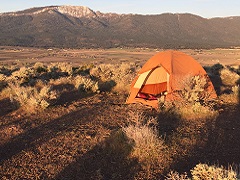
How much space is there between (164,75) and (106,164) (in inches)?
305

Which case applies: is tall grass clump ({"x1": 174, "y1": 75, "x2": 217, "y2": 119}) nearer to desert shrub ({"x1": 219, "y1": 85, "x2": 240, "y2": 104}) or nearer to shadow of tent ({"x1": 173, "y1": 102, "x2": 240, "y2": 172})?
shadow of tent ({"x1": 173, "y1": 102, "x2": 240, "y2": 172})

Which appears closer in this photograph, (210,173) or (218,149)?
(210,173)

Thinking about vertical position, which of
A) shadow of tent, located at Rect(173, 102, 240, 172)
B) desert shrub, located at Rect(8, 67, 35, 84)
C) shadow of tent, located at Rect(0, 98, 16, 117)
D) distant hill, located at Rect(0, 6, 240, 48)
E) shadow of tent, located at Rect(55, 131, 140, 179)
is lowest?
shadow of tent, located at Rect(55, 131, 140, 179)

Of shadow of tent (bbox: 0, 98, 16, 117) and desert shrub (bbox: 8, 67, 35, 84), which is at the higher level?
desert shrub (bbox: 8, 67, 35, 84)

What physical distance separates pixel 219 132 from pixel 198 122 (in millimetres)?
887

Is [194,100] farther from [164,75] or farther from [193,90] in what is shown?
[164,75]

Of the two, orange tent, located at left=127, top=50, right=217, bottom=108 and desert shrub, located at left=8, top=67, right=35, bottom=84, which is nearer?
orange tent, located at left=127, top=50, right=217, bottom=108

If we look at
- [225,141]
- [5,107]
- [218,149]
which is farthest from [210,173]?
[5,107]

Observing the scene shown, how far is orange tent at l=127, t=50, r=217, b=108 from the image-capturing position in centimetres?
1057

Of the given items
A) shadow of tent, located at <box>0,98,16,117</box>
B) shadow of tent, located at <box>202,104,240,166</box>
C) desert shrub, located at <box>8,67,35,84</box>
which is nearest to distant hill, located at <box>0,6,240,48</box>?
desert shrub, located at <box>8,67,35,84</box>

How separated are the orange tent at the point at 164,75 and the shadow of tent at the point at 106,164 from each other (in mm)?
3875

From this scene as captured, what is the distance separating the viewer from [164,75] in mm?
12898

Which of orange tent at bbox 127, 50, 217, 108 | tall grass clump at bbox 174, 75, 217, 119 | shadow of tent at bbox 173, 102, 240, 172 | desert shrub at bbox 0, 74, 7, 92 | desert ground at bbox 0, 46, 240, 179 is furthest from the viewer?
desert shrub at bbox 0, 74, 7, 92

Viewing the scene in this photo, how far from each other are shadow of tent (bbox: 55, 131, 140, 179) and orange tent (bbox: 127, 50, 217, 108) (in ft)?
12.7
